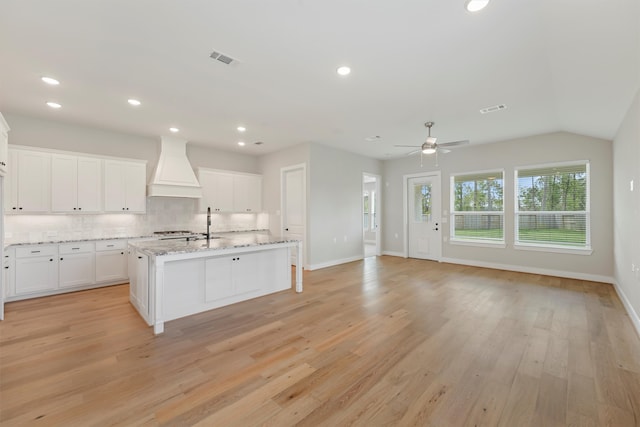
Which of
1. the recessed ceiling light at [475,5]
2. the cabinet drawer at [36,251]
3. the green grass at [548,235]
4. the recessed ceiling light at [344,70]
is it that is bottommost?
the cabinet drawer at [36,251]

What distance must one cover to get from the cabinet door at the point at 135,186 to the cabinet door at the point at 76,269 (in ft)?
3.55

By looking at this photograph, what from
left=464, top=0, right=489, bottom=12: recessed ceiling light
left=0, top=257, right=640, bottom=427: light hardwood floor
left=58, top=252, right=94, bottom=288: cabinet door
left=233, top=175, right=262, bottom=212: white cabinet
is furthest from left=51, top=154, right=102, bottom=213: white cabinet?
left=464, top=0, right=489, bottom=12: recessed ceiling light

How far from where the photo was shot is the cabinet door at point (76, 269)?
4324 mm

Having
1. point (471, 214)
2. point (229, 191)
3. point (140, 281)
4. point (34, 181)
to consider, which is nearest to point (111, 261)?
point (34, 181)

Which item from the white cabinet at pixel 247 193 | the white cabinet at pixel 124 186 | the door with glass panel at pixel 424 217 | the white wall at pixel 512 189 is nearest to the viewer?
the white wall at pixel 512 189

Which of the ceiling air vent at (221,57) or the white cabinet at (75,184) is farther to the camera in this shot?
the white cabinet at (75,184)

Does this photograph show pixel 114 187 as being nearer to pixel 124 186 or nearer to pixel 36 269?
pixel 124 186

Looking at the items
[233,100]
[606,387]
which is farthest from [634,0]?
[233,100]

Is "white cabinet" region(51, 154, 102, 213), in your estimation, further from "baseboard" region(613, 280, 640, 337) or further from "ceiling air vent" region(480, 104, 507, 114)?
"baseboard" region(613, 280, 640, 337)

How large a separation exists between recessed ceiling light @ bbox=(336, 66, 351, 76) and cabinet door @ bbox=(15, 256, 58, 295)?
508 cm

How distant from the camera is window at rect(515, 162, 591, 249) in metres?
5.13

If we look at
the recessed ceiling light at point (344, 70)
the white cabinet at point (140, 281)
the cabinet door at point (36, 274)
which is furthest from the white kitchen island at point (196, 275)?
the recessed ceiling light at point (344, 70)

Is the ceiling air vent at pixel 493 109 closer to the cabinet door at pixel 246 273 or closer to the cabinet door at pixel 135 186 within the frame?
the cabinet door at pixel 246 273

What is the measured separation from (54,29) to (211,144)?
386 centimetres
